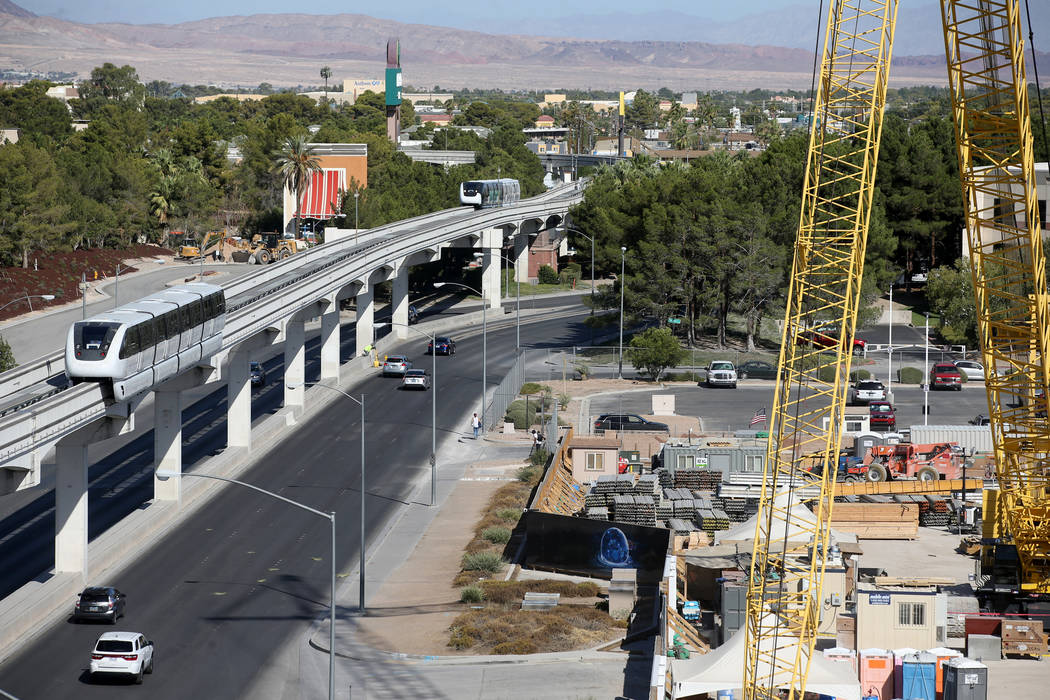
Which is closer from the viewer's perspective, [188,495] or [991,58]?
[991,58]

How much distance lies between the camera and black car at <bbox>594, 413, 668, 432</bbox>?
82000 millimetres

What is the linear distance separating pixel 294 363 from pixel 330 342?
8.72 meters

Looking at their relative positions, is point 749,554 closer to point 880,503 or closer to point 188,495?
point 880,503

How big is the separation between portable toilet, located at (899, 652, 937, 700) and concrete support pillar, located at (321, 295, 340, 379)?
57931 mm

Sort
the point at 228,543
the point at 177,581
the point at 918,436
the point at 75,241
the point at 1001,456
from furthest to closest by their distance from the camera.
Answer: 1. the point at 75,241
2. the point at 918,436
3. the point at 228,543
4. the point at 177,581
5. the point at 1001,456

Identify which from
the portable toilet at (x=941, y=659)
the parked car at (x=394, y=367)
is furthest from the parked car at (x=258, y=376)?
the portable toilet at (x=941, y=659)

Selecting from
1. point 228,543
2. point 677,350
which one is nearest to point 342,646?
point 228,543

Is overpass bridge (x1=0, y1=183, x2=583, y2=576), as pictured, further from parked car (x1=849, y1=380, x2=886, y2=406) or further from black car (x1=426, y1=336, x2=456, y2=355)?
parked car (x1=849, y1=380, x2=886, y2=406)

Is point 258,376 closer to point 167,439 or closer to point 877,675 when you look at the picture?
point 167,439

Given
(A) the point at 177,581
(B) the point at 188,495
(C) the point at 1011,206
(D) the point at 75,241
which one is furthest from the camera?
(D) the point at 75,241

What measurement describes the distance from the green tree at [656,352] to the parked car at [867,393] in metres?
13.4

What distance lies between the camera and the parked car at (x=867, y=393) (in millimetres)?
88688

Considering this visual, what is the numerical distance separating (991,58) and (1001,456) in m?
16.2

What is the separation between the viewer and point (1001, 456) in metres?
50.8
